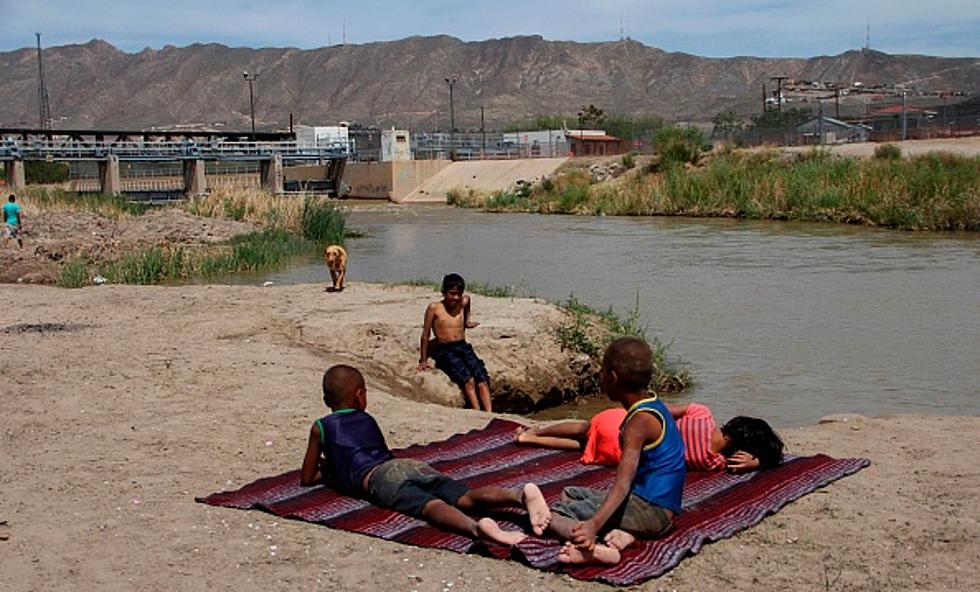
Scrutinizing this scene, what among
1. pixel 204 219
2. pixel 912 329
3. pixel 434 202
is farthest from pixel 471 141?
pixel 912 329

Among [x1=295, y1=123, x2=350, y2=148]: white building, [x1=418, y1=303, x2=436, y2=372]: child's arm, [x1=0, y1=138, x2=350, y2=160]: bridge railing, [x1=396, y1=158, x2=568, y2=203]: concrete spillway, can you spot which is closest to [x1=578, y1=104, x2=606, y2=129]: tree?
[x1=295, y1=123, x2=350, y2=148]: white building

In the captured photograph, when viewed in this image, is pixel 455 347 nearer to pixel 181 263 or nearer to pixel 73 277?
pixel 73 277

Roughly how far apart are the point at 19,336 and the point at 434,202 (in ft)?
165

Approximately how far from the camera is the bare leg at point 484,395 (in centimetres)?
1020

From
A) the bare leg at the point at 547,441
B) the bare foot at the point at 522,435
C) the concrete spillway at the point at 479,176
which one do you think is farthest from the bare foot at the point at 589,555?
the concrete spillway at the point at 479,176

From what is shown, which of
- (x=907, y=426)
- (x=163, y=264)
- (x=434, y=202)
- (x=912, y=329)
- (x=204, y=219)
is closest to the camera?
(x=907, y=426)

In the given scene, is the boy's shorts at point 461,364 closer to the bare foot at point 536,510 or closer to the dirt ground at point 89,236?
the bare foot at point 536,510

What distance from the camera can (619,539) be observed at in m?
5.57

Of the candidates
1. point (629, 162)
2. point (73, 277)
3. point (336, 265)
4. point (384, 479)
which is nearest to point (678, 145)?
point (629, 162)

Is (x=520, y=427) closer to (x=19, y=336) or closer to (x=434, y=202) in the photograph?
(x=19, y=336)

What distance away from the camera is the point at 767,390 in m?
11.7

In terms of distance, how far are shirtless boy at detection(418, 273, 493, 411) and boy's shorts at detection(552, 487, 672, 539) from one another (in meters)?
4.29

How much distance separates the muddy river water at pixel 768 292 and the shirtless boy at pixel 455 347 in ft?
4.15

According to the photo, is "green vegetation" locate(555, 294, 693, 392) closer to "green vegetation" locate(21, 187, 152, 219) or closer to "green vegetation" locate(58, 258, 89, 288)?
"green vegetation" locate(58, 258, 89, 288)
